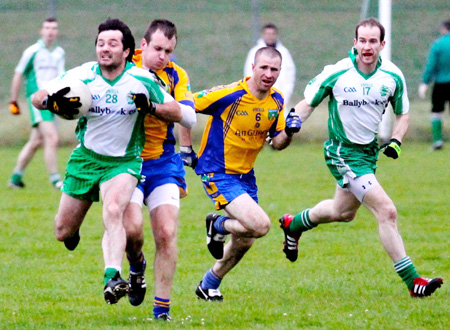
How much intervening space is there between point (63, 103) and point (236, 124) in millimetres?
1679

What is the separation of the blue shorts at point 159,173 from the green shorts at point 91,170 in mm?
245

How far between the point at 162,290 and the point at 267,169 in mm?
9093

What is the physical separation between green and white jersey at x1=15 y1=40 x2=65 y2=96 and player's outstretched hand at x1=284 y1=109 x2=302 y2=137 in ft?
22.1

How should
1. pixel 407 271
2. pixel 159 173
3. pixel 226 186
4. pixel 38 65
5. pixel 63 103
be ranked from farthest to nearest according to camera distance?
1. pixel 38 65
2. pixel 226 186
3. pixel 407 271
4. pixel 159 173
5. pixel 63 103

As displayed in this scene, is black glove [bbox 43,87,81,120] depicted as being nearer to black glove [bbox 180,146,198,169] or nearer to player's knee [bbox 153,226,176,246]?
player's knee [bbox 153,226,176,246]

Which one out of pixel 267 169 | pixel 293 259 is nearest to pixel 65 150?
pixel 267 169

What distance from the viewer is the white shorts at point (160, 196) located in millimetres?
6145

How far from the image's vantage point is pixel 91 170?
6016mm

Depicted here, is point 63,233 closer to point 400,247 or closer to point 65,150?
point 400,247

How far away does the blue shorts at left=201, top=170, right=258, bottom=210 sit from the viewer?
266 inches

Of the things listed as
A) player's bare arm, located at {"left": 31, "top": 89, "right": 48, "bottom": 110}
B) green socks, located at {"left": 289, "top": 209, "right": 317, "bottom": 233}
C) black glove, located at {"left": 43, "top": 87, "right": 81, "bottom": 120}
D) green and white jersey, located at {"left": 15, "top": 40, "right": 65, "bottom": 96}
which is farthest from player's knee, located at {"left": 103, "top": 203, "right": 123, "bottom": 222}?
green and white jersey, located at {"left": 15, "top": 40, "right": 65, "bottom": 96}

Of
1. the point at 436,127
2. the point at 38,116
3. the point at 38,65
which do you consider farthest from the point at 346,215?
the point at 436,127

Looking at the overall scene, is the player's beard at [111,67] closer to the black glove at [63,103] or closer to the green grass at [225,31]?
the black glove at [63,103]

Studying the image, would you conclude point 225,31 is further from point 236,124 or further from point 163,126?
point 163,126
